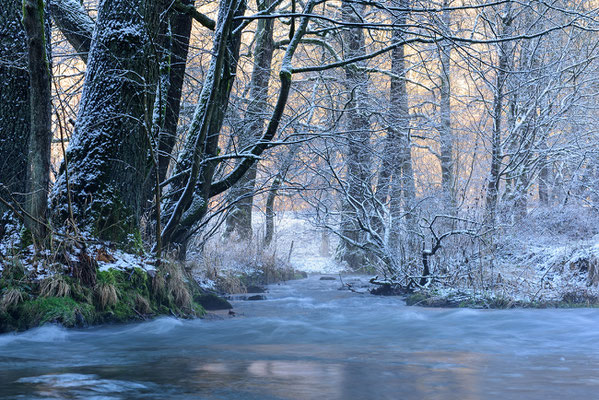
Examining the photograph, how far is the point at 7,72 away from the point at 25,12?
155cm

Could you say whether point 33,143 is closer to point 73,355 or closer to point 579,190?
point 73,355

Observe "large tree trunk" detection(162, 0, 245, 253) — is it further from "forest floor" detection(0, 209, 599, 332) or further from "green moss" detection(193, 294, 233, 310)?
"green moss" detection(193, 294, 233, 310)

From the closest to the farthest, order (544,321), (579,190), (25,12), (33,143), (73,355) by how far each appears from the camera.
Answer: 1. (73,355)
2. (25,12)
3. (33,143)
4. (544,321)
5. (579,190)

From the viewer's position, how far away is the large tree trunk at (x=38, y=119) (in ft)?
20.3

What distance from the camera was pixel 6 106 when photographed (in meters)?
7.24

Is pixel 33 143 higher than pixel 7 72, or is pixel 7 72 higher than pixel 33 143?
pixel 7 72

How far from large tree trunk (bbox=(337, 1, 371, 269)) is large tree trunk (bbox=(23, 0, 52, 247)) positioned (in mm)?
4411

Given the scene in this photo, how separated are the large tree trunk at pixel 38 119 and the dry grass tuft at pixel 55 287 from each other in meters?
0.48

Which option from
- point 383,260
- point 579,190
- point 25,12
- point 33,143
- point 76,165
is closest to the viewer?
point 25,12

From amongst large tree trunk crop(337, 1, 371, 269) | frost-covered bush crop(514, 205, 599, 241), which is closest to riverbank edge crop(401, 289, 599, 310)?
large tree trunk crop(337, 1, 371, 269)

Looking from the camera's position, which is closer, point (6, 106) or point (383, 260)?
point (6, 106)

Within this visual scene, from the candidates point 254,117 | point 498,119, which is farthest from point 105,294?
point 498,119

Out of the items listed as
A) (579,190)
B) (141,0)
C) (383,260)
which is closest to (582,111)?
(579,190)

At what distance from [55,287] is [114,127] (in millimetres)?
2178
